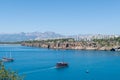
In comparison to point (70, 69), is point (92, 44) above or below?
above

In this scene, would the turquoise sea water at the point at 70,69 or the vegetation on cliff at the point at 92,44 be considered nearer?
the turquoise sea water at the point at 70,69

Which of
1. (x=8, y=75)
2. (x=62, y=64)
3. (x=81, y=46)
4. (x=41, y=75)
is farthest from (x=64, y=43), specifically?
(x=8, y=75)

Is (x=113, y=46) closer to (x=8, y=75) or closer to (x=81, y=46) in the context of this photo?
(x=81, y=46)

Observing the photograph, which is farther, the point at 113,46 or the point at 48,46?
the point at 48,46

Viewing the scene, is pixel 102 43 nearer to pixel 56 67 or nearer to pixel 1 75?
pixel 56 67

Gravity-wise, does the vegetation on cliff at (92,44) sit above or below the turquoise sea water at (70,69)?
above

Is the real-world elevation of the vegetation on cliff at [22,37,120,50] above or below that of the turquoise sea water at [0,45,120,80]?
above

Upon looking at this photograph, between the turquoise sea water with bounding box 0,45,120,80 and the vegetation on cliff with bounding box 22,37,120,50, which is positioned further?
the vegetation on cliff with bounding box 22,37,120,50

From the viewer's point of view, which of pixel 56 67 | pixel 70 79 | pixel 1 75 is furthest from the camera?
pixel 56 67

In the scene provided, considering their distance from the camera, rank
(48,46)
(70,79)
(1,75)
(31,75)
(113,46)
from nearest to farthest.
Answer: (1,75) → (70,79) → (31,75) → (113,46) → (48,46)

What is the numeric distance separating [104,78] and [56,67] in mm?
18105

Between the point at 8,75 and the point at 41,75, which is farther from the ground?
the point at 8,75

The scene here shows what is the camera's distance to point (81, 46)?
166 m

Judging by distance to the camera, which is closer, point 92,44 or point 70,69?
point 70,69
